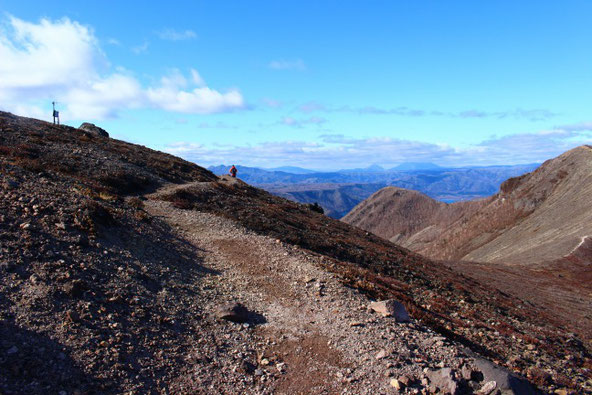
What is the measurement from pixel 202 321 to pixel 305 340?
3.11 m

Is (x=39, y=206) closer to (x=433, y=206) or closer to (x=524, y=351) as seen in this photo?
(x=524, y=351)

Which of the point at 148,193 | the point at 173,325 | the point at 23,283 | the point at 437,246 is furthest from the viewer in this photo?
the point at 437,246

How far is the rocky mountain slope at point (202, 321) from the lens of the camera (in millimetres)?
8766

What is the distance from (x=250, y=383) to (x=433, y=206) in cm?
A: 18836

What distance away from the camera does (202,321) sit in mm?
11430

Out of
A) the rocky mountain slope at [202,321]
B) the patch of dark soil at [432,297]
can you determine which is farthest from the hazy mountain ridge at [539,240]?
the rocky mountain slope at [202,321]

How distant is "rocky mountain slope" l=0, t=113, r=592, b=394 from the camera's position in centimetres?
877

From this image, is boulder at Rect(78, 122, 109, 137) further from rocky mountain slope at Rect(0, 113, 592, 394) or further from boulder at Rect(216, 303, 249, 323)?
boulder at Rect(216, 303, 249, 323)

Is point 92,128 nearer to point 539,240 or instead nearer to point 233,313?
point 233,313

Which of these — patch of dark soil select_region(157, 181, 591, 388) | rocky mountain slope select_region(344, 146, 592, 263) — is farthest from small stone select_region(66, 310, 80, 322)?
rocky mountain slope select_region(344, 146, 592, 263)

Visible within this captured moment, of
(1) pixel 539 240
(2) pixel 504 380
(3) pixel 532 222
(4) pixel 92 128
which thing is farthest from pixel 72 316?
(3) pixel 532 222

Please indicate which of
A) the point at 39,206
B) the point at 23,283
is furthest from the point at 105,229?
the point at 23,283

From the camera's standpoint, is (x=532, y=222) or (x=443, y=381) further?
(x=532, y=222)

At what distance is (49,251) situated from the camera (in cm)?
1180
